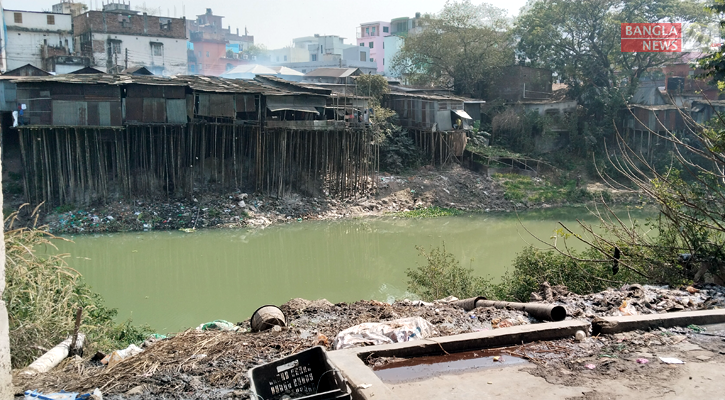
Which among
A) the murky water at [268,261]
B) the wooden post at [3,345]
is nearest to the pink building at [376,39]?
the murky water at [268,261]

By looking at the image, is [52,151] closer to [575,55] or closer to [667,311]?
[667,311]

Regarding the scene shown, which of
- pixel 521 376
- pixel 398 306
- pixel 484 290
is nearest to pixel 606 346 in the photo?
pixel 521 376

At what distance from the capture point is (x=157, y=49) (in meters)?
33.9

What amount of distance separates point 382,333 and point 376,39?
46.9m

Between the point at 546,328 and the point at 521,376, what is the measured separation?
3.07 feet

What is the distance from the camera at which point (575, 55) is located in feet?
96.4

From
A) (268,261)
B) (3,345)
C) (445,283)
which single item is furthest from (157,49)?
(3,345)

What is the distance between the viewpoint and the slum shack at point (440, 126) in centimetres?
2641

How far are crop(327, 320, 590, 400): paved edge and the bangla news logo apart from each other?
84.1 ft

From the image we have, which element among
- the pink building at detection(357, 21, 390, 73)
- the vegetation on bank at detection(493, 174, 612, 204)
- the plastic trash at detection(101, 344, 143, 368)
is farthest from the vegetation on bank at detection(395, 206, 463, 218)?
the pink building at detection(357, 21, 390, 73)

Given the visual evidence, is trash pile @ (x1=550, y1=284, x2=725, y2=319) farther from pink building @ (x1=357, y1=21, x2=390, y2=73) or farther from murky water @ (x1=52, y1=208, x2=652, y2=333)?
pink building @ (x1=357, y1=21, x2=390, y2=73)

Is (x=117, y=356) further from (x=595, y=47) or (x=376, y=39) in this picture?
(x=376, y=39)

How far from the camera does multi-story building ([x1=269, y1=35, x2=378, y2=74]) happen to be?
46281mm

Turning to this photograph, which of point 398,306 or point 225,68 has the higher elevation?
point 225,68
